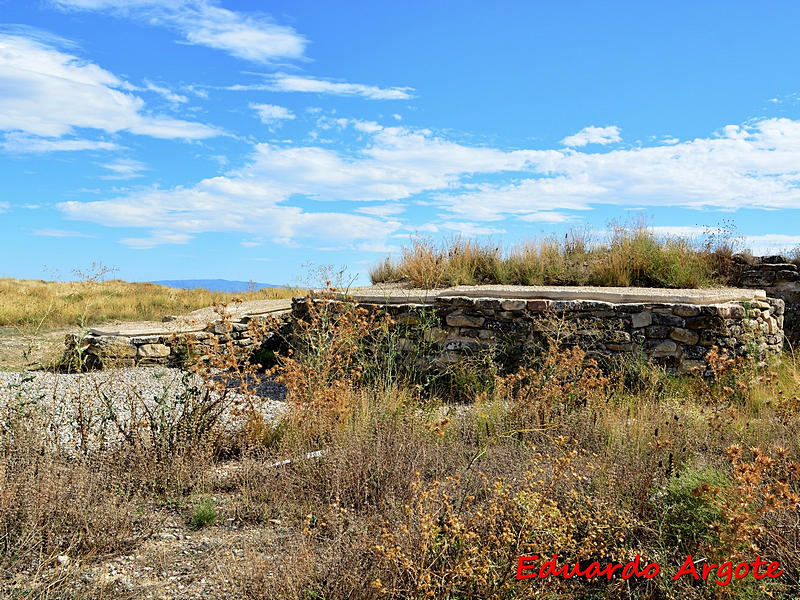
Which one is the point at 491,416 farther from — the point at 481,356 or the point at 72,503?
the point at 72,503

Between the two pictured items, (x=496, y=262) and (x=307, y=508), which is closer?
(x=307, y=508)

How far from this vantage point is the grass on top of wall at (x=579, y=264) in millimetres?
9477

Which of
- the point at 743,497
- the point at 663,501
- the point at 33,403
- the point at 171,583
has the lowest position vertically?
the point at 171,583

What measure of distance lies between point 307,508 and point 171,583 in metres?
0.80

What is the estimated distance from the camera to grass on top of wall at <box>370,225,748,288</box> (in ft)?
31.1

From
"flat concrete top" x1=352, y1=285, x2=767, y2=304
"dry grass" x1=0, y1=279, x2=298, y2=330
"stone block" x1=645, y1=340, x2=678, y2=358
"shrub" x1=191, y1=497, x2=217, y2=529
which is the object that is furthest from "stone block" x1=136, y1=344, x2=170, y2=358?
"stone block" x1=645, y1=340, x2=678, y2=358

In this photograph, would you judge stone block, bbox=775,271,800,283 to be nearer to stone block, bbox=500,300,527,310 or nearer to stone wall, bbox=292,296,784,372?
stone wall, bbox=292,296,784,372

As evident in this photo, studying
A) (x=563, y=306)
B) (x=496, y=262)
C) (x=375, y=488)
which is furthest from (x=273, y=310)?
(x=375, y=488)

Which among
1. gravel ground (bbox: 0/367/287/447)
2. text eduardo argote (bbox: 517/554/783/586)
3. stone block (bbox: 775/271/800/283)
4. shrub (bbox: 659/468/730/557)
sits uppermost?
stone block (bbox: 775/271/800/283)

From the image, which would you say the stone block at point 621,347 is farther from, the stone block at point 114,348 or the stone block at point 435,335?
the stone block at point 114,348

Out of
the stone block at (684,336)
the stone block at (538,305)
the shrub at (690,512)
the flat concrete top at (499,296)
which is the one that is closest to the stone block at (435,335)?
the flat concrete top at (499,296)

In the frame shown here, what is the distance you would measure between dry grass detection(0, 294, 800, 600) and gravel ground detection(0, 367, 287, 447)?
116 millimetres

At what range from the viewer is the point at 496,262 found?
10.1 meters

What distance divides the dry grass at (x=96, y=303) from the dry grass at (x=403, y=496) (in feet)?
A: 27.6
